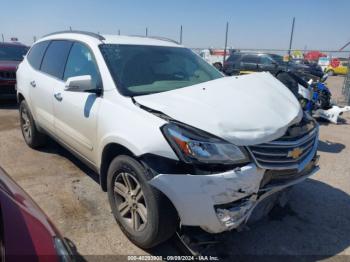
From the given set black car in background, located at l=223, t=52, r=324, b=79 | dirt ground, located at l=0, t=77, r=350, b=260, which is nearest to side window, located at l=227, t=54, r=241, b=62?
black car in background, located at l=223, t=52, r=324, b=79

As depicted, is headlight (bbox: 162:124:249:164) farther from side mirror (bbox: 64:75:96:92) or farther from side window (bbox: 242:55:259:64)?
side window (bbox: 242:55:259:64)

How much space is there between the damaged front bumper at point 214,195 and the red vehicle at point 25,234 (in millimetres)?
895

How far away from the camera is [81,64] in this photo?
3.56 m

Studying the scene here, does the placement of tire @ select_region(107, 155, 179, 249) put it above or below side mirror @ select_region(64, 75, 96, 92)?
below

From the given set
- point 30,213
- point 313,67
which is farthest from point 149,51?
point 313,67

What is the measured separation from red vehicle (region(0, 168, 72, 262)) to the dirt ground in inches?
48.9

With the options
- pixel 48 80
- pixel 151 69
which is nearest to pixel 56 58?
pixel 48 80


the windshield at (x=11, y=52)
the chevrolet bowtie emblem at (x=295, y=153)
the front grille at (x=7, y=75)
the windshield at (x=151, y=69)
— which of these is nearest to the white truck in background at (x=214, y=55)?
the windshield at (x=11, y=52)

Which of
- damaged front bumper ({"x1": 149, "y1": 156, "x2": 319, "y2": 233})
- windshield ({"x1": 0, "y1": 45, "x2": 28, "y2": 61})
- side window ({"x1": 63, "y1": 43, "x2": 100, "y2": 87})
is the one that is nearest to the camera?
damaged front bumper ({"x1": 149, "y1": 156, "x2": 319, "y2": 233})

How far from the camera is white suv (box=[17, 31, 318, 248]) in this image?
228 centimetres

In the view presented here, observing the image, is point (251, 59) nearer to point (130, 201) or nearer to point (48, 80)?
point (48, 80)

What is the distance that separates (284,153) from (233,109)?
0.54 m

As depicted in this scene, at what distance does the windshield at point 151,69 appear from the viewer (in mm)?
3082

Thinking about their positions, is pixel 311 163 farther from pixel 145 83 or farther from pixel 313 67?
pixel 313 67
